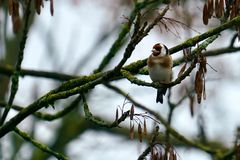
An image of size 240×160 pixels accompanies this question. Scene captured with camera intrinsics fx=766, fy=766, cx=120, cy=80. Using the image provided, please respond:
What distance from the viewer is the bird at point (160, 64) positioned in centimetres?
481

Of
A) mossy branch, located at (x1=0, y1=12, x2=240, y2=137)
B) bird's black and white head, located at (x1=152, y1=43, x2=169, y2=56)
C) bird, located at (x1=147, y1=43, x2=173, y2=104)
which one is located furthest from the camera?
bird's black and white head, located at (x1=152, y1=43, x2=169, y2=56)

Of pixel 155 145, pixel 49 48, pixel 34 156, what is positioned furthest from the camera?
pixel 49 48

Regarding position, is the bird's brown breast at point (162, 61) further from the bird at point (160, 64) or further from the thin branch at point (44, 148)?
the thin branch at point (44, 148)

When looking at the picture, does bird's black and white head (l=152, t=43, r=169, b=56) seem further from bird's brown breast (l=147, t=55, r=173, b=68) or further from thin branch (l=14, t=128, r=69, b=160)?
thin branch (l=14, t=128, r=69, b=160)

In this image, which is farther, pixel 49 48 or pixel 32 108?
pixel 49 48

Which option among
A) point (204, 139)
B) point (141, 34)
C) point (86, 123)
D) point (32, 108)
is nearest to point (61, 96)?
point (32, 108)

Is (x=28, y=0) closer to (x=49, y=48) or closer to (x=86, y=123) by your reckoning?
(x=86, y=123)

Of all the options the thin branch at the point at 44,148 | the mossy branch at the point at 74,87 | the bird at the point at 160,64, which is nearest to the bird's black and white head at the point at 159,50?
the bird at the point at 160,64

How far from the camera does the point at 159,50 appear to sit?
506 cm

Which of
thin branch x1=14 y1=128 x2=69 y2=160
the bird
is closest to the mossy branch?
the bird

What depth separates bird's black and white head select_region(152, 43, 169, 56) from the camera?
4.92 meters

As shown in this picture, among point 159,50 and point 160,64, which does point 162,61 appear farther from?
point 159,50

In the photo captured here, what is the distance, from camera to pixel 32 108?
5000 mm

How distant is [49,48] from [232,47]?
7.60m
